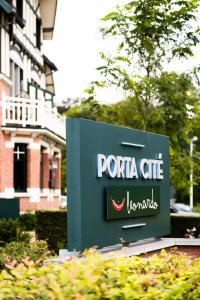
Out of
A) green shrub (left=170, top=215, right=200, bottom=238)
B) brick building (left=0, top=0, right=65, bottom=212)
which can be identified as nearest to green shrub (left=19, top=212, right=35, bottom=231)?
brick building (left=0, top=0, right=65, bottom=212)

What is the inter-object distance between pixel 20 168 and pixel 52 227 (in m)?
10.2

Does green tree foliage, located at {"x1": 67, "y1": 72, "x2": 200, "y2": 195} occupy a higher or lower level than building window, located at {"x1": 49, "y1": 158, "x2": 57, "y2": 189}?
higher

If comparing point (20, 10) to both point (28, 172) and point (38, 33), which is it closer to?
point (38, 33)

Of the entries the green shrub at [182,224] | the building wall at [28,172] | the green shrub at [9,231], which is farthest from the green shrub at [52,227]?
the building wall at [28,172]

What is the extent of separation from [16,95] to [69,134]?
68.1 feet

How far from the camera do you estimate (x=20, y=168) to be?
29953 millimetres

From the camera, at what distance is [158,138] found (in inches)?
558

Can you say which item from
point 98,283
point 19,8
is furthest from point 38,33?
point 98,283

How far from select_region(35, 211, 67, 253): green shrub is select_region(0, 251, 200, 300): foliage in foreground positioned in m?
13.8

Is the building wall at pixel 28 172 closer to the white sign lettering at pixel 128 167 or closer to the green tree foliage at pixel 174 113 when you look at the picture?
the green tree foliage at pixel 174 113

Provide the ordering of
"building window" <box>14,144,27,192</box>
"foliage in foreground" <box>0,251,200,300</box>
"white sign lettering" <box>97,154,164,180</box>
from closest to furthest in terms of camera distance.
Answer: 1. "foliage in foreground" <box>0,251,200,300</box>
2. "white sign lettering" <box>97,154,164,180</box>
3. "building window" <box>14,144,27,192</box>

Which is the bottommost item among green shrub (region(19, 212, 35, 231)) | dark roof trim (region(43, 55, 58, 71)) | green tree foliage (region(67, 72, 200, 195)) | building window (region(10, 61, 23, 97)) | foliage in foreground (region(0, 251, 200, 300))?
green shrub (region(19, 212, 35, 231))

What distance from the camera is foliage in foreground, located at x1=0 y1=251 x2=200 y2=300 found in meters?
5.05

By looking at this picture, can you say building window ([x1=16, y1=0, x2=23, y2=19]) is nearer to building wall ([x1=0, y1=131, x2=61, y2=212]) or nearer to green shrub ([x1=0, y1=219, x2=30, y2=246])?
building wall ([x1=0, y1=131, x2=61, y2=212])
